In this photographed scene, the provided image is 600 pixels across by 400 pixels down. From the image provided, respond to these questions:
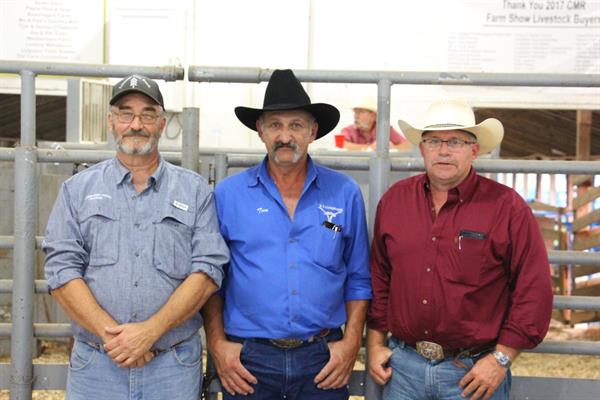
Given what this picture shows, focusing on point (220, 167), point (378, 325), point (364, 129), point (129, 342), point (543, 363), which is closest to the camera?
point (129, 342)

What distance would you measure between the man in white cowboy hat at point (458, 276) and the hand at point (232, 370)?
1.66 ft

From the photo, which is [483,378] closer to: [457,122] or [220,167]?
[457,122]

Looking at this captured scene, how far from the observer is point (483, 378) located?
292cm

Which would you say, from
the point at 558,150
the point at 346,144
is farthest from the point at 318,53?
the point at 558,150

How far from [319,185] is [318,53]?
647 centimetres

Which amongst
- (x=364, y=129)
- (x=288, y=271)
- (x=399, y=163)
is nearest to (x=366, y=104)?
(x=364, y=129)

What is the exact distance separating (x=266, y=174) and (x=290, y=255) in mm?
Answer: 360

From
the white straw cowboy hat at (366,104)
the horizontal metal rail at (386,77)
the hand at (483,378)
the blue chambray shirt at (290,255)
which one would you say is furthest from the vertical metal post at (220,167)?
the white straw cowboy hat at (366,104)

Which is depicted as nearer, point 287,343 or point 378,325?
point 287,343

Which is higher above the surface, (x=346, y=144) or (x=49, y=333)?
(x=346, y=144)

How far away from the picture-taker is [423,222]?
3.05 m

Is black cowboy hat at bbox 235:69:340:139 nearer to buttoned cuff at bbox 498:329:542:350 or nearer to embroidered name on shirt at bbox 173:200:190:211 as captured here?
embroidered name on shirt at bbox 173:200:190:211

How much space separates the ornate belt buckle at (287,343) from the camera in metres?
3.09

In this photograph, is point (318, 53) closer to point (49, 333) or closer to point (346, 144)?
point (346, 144)
